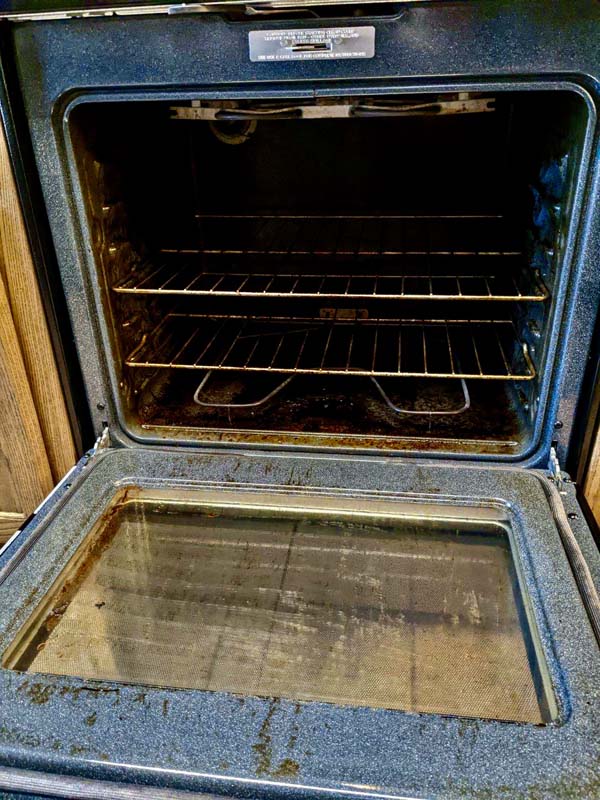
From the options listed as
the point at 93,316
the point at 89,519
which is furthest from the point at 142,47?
the point at 89,519

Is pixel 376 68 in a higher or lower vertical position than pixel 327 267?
higher

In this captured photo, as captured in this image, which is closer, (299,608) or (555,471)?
(299,608)

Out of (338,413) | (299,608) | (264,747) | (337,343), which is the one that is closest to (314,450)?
(338,413)

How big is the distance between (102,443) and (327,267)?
75 centimetres

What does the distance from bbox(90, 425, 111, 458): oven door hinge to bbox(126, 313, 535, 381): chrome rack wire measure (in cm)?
28

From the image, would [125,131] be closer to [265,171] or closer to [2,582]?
[265,171]

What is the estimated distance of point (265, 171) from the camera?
156 centimetres

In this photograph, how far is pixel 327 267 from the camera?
1.65 m

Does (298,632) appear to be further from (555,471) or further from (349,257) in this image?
(349,257)

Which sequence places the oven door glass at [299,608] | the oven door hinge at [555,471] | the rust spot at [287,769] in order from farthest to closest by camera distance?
the oven door hinge at [555,471]
the oven door glass at [299,608]
the rust spot at [287,769]

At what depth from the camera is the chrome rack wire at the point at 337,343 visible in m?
1.57

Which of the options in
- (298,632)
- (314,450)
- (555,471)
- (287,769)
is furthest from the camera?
(314,450)

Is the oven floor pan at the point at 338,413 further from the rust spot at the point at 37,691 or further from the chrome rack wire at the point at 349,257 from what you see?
the rust spot at the point at 37,691

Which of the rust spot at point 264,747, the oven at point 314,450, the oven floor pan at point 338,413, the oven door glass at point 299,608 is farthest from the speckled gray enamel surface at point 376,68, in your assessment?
the rust spot at point 264,747
